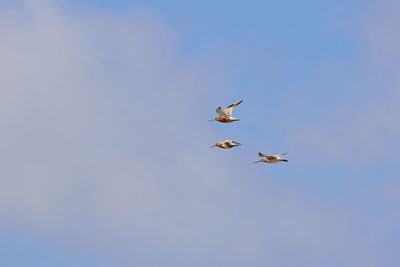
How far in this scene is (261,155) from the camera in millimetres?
121250

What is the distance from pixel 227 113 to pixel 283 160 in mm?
9132

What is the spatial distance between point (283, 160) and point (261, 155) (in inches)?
141

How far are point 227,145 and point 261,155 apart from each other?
14.9 ft

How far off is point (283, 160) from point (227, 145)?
8.04 meters

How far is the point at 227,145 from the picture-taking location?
407 feet

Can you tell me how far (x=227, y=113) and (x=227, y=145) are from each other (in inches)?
134

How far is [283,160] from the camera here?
118375mm

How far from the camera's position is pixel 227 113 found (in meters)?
124
